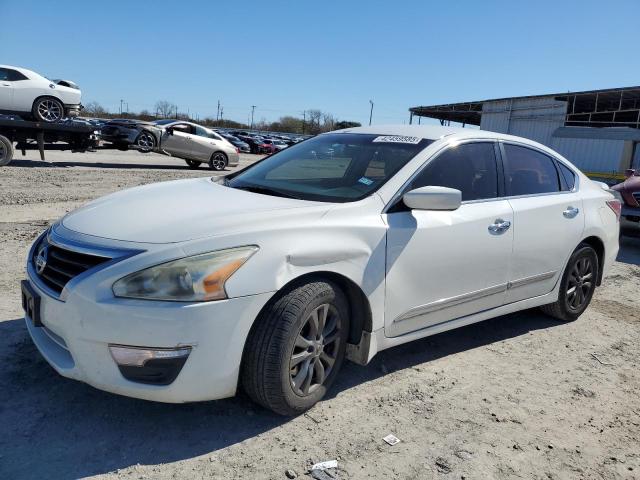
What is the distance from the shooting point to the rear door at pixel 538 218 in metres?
4.06

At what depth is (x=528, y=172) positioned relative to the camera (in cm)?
438

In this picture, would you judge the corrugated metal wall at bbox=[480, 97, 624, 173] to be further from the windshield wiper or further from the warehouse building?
the windshield wiper

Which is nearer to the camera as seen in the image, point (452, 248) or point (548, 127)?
point (452, 248)

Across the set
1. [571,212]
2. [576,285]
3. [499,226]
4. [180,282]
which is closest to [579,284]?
[576,285]

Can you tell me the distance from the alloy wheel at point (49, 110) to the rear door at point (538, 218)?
1371 centimetres

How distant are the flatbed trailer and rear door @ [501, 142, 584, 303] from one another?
13.2m

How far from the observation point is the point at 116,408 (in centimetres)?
291

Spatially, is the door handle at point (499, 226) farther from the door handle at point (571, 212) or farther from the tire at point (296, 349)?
the tire at point (296, 349)

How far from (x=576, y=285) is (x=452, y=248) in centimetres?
197

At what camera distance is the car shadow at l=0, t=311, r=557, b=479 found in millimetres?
2469

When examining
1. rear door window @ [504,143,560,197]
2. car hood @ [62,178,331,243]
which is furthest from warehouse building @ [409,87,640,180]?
car hood @ [62,178,331,243]

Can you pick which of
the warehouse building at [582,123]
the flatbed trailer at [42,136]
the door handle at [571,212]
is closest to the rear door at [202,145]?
the flatbed trailer at [42,136]

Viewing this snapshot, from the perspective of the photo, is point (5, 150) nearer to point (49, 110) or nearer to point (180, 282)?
point (49, 110)

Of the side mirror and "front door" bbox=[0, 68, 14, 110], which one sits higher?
"front door" bbox=[0, 68, 14, 110]
